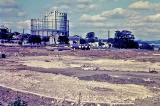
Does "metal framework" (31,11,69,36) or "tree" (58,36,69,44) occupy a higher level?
"metal framework" (31,11,69,36)

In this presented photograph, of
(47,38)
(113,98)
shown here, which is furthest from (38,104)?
(47,38)

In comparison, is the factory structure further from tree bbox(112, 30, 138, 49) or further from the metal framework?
tree bbox(112, 30, 138, 49)

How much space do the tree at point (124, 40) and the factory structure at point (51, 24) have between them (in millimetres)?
24582

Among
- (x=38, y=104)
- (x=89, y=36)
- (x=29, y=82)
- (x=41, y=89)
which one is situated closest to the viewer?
(x=38, y=104)

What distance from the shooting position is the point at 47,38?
87.9m

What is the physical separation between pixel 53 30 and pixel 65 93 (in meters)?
80.7

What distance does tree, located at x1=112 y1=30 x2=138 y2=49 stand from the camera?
7145 centimetres

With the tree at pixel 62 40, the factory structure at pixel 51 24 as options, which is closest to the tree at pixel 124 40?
the tree at pixel 62 40

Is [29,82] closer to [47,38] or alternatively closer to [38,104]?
[38,104]

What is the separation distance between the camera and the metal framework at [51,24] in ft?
300

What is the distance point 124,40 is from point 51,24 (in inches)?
1271

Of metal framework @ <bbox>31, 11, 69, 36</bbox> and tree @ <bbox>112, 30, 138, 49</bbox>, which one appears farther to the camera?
metal framework @ <bbox>31, 11, 69, 36</bbox>

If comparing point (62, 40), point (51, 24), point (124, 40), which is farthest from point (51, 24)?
point (124, 40)

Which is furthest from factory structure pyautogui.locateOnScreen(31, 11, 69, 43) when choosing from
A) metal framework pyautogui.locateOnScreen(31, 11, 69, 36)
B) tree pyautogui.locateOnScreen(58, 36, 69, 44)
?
tree pyautogui.locateOnScreen(58, 36, 69, 44)
